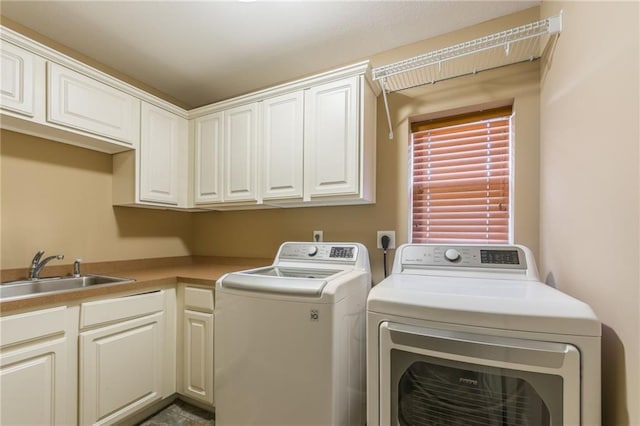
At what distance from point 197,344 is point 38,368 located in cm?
74

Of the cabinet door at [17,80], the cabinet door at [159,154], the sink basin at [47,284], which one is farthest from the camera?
the cabinet door at [159,154]

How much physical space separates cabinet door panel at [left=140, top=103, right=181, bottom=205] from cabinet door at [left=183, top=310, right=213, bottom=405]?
94 cm

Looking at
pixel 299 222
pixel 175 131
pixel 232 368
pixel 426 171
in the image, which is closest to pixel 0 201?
pixel 175 131

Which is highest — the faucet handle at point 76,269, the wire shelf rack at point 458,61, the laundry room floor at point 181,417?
the wire shelf rack at point 458,61

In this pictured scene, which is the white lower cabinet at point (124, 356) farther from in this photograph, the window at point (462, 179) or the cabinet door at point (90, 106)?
the window at point (462, 179)

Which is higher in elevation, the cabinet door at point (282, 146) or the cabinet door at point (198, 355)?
the cabinet door at point (282, 146)

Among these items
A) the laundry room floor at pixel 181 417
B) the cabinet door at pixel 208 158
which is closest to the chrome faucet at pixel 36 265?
the cabinet door at pixel 208 158

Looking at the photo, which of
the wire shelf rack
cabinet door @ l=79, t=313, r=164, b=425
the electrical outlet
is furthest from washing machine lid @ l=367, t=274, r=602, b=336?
cabinet door @ l=79, t=313, r=164, b=425

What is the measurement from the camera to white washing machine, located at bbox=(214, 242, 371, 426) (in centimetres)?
123

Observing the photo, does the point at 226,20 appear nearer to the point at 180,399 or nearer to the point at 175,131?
the point at 175,131

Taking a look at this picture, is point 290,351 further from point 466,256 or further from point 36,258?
point 36,258

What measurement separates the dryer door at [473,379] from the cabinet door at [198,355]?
3.94 feet

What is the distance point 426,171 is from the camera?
1970 mm

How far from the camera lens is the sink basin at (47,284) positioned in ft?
5.21
